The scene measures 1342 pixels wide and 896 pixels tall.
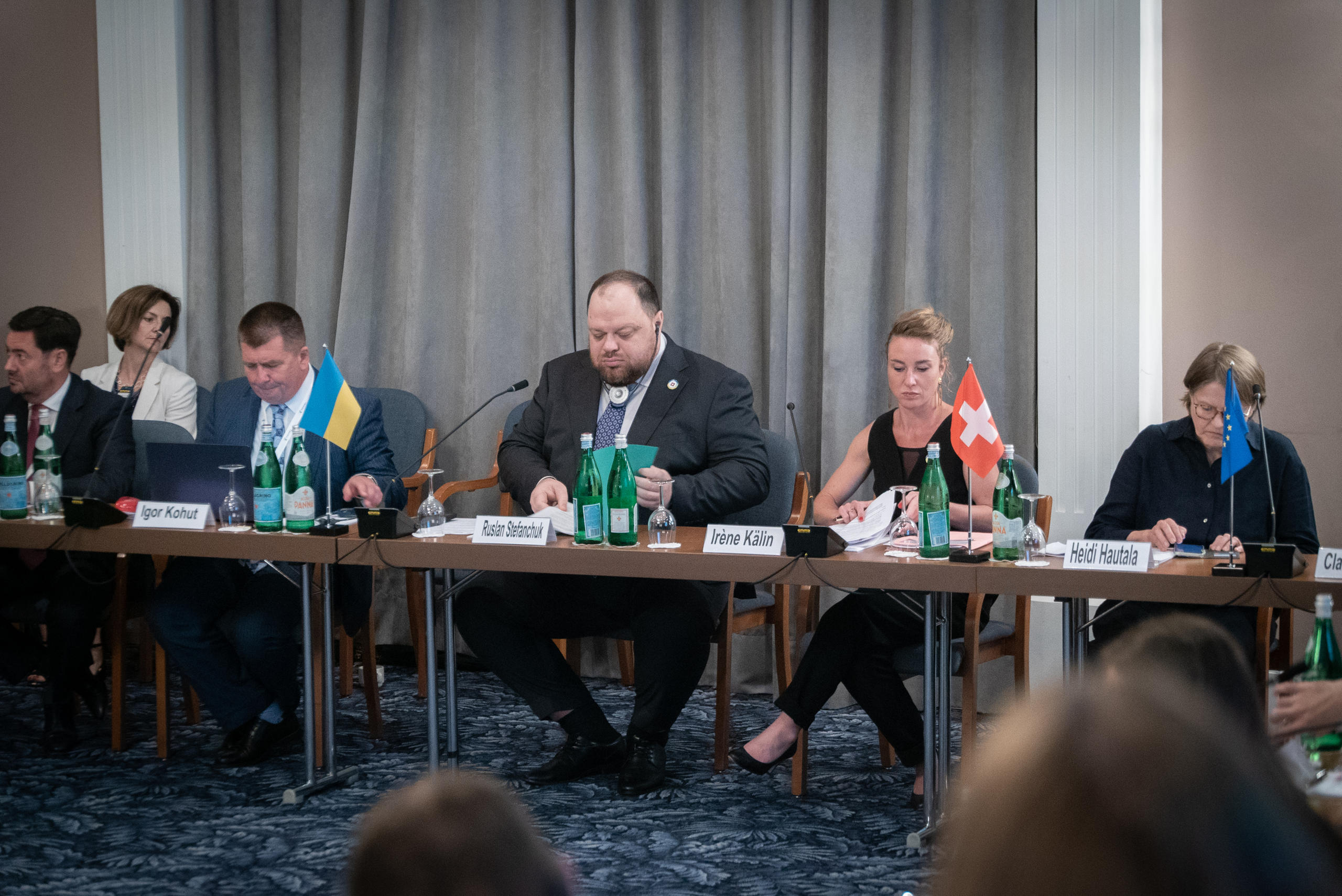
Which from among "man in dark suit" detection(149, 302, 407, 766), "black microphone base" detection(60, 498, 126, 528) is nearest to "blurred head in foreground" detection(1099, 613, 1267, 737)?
"man in dark suit" detection(149, 302, 407, 766)

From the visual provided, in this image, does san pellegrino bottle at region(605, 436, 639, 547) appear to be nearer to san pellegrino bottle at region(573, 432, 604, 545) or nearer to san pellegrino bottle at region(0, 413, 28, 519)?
san pellegrino bottle at region(573, 432, 604, 545)

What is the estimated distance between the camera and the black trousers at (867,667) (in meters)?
2.98

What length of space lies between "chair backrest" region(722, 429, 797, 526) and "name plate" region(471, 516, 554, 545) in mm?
877

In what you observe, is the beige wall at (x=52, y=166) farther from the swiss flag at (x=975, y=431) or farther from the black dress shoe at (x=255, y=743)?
the swiss flag at (x=975, y=431)

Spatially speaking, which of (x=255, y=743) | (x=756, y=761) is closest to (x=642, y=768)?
(x=756, y=761)

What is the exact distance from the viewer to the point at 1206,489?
3.06 meters

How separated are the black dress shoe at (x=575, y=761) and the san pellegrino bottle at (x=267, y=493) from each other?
939 millimetres

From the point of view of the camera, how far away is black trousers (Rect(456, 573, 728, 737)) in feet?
10.3

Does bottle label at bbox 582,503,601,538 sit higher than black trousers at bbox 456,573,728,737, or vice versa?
bottle label at bbox 582,503,601,538

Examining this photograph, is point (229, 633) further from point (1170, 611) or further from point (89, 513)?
point (1170, 611)

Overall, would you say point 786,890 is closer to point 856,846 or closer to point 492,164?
point 856,846

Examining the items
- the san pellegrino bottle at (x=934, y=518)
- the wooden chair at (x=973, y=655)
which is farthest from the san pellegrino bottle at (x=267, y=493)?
the san pellegrino bottle at (x=934, y=518)


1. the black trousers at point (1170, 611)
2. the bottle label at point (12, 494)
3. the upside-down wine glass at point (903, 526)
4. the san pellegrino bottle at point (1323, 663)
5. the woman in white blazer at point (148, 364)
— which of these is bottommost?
the black trousers at point (1170, 611)

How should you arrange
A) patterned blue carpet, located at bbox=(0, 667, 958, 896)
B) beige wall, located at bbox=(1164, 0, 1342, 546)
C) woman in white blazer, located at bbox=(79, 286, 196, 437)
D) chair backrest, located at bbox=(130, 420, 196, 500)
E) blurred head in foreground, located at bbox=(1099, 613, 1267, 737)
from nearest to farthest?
blurred head in foreground, located at bbox=(1099, 613, 1267, 737) < patterned blue carpet, located at bbox=(0, 667, 958, 896) < beige wall, located at bbox=(1164, 0, 1342, 546) < chair backrest, located at bbox=(130, 420, 196, 500) < woman in white blazer, located at bbox=(79, 286, 196, 437)
